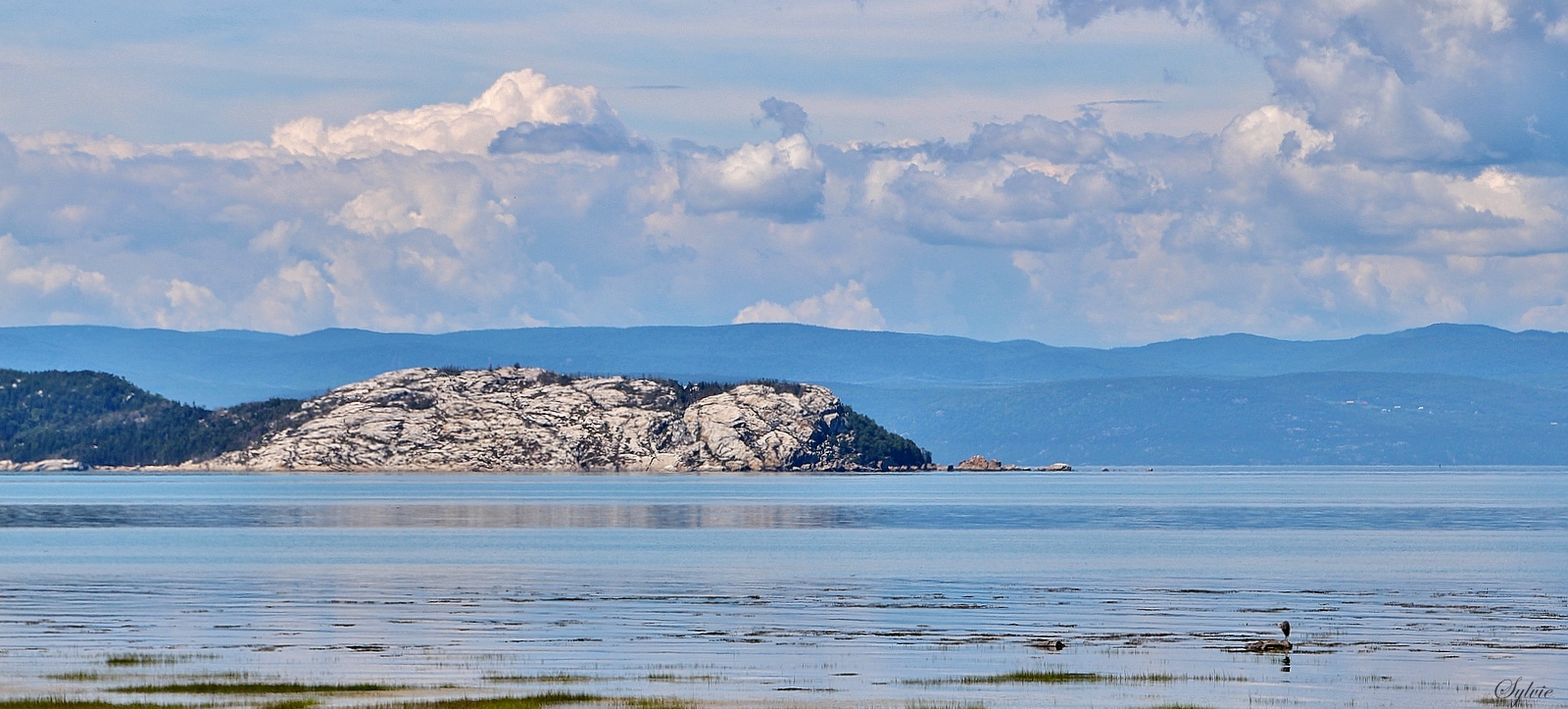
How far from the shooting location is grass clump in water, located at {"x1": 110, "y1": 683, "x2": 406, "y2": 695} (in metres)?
60.5

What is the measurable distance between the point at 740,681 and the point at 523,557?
77.5 m

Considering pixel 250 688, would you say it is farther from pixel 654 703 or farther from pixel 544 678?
pixel 654 703

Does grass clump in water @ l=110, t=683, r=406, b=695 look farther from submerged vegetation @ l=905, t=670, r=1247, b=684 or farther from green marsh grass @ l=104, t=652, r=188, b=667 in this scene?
submerged vegetation @ l=905, t=670, r=1247, b=684

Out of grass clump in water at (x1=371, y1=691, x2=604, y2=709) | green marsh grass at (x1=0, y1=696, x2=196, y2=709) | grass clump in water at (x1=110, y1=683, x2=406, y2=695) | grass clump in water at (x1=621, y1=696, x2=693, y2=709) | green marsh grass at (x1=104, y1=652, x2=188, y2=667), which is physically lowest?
grass clump in water at (x1=621, y1=696, x2=693, y2=709)

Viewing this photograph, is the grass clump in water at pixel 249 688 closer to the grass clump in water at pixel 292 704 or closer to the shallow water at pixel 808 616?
the grass clump in water at pixel 292 704

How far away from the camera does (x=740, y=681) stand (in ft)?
209

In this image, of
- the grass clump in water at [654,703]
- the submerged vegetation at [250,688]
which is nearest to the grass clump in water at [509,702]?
the grass clump in water at [654,703]

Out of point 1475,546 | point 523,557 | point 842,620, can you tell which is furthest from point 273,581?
point 1475,546

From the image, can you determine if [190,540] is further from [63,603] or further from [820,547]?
[63,603]

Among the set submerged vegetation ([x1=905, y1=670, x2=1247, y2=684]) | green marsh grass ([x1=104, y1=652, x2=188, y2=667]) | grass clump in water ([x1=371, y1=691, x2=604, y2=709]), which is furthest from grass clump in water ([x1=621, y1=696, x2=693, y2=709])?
green marsh grass ([x1=104, y1=652, x2=188, y2=667])

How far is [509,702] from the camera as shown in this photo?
5822 cm

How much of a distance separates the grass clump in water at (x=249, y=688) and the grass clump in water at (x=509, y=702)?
13.5ft

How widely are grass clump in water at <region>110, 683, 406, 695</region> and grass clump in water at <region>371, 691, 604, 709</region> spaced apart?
412cm

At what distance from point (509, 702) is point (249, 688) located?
29.7ft
